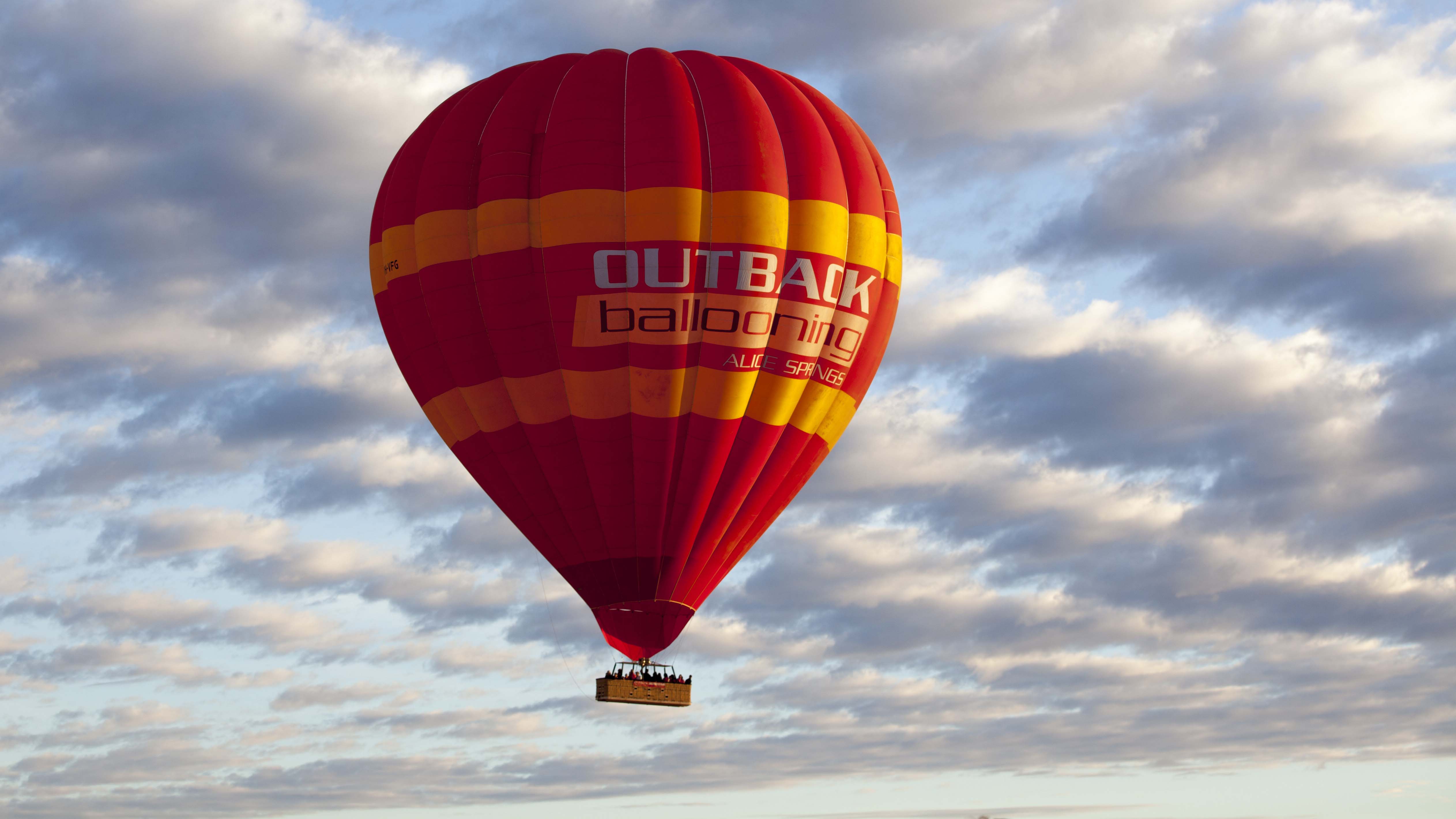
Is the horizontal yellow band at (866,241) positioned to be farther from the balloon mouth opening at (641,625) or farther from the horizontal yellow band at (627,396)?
the balloon mouth opening at (641,625)

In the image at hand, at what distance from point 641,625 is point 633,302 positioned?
8.28 meters

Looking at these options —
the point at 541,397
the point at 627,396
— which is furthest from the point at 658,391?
the point at 541,397

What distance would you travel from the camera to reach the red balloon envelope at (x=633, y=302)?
44500 millimetres

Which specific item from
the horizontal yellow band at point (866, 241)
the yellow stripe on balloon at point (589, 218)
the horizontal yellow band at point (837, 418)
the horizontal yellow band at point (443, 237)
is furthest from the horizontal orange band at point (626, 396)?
the horizontal yellow band at point (866, 241)

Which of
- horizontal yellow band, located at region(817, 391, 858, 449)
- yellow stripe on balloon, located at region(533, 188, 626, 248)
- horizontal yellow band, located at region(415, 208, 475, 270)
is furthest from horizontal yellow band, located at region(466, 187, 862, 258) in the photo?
horizontal yellow band, located at region(817, 391, 858, 449)

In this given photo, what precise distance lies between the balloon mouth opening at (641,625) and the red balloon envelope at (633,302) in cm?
5

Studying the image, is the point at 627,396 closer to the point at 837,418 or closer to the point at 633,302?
the point at 633,302

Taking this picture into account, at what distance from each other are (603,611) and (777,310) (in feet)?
29.4

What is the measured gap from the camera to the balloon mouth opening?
45.3m

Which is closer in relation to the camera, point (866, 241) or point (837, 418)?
point (866, 241)

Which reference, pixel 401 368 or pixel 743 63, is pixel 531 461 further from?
pixel 743 63

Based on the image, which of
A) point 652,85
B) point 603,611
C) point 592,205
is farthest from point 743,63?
point 603,611

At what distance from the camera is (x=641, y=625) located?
1785 inches

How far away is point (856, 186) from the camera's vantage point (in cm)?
4738
